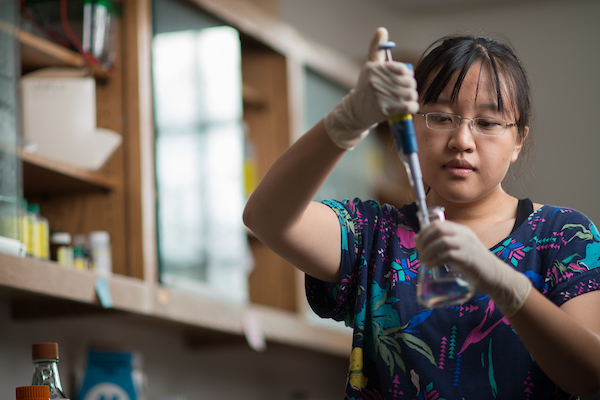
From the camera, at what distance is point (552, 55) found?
4402mm

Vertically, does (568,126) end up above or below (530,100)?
above

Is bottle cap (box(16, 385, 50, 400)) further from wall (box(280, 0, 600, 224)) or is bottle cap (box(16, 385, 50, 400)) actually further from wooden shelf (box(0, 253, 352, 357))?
wall (box(280, 0, 600, 224))

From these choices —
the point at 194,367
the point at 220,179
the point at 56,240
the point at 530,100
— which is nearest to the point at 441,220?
the point at 530,100

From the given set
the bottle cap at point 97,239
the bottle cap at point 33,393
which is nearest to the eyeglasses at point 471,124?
the bottle cap at point 33,393

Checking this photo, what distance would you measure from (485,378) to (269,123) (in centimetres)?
218

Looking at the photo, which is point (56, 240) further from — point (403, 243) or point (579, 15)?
point (579, 15)

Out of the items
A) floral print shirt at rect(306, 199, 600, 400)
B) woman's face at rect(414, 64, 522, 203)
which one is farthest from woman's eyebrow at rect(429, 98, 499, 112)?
floral print shirt at rect(306, 199, 600, 400)

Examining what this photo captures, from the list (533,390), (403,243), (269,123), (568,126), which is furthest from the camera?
(568,126)

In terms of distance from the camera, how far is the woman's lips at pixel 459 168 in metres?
1.11

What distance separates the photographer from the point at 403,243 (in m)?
1.16

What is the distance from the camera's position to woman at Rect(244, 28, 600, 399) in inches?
37.0

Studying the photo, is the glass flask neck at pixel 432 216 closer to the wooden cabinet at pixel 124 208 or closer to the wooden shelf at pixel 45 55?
the wooden cabinet at pixel 124 208

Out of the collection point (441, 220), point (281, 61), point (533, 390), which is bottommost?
point (533, 390)

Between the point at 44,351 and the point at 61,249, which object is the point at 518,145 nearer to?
the point at 44,351
